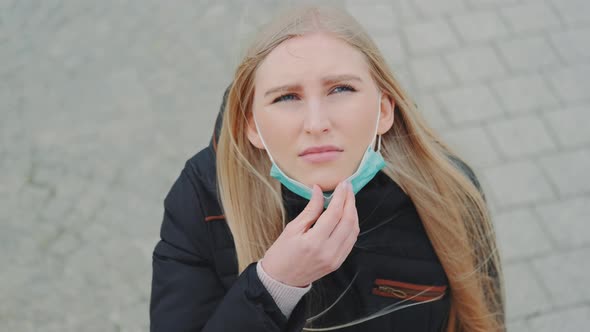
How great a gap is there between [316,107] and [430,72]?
10.2 feet

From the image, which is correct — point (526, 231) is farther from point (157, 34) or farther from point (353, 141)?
point (157, 34)

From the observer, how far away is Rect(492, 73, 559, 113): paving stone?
4391 millimetres

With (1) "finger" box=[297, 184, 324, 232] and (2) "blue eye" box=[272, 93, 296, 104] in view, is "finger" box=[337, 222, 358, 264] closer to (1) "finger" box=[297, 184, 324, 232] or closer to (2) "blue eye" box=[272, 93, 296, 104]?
(1) "finger" box=[297, 184, 324, 232]

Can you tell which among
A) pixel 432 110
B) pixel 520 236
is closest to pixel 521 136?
pixel 432 110

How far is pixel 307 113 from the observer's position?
1.73 metres

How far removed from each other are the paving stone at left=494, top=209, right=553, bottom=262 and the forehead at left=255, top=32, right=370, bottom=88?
2355 millimetres

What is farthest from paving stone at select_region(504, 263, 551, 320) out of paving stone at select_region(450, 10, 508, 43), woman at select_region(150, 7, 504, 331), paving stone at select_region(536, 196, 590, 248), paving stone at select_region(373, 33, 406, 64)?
paving stone at select_region(450, 10, 508, 43)

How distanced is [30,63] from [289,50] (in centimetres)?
392

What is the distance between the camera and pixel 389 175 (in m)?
1.97

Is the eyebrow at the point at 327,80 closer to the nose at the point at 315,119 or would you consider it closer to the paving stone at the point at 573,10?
the nose at the point at 315,119

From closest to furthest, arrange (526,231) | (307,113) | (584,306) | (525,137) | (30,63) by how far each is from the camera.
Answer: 1. (307,113)
2. (584,306)
3. (526,231)
4. (525,137)
5. (30,63)

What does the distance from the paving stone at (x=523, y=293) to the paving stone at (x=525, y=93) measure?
4.18 feet

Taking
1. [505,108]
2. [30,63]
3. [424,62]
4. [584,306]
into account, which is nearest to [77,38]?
[30,63]

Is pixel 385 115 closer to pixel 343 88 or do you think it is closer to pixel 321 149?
pixel 343 88
